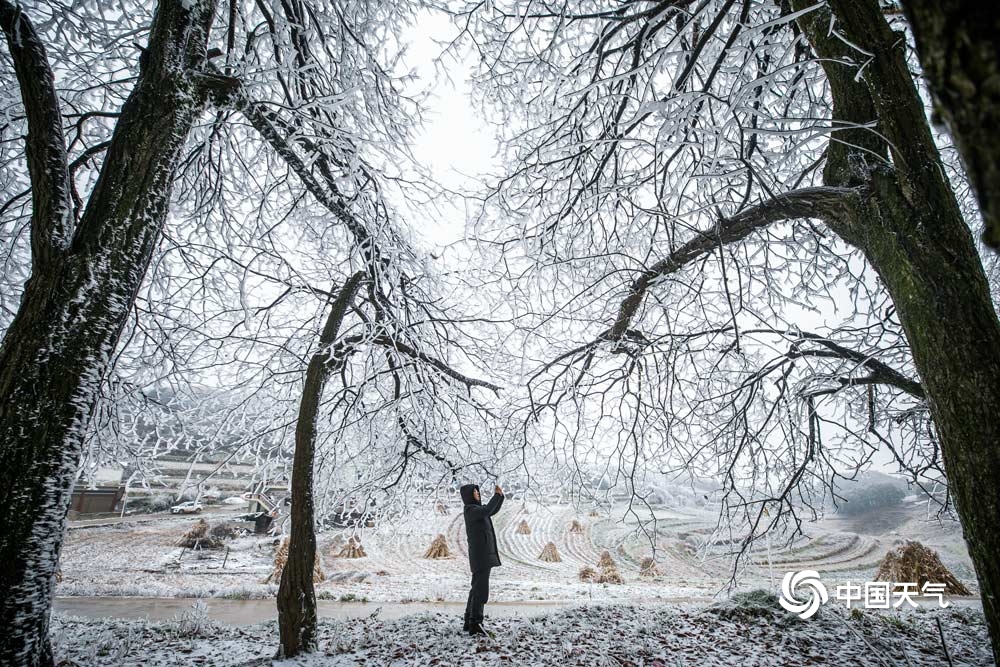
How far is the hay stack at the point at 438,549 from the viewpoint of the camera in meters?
12.9

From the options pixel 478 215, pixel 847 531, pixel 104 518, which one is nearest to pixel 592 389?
pixel 478 215

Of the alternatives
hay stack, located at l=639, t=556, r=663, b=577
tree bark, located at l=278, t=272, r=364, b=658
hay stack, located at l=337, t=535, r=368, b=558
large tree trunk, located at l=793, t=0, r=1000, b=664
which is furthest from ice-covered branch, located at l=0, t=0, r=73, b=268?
hay stack, located at l=639, t=556, r=663, b=577

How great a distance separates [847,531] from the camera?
13.6 m

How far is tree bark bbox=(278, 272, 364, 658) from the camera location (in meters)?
3.64

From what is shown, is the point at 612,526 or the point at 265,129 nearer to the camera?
the point at 265,129

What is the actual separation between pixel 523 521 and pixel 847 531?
10350 mm

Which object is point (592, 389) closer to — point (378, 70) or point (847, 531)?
point (378, 70)

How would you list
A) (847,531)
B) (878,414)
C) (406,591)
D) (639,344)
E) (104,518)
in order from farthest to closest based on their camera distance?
1. (104,518)
2. (847,531)
3. (406,591)
4. (878,414)
5. (639,344)

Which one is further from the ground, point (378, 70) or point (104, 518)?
point (378, 70)

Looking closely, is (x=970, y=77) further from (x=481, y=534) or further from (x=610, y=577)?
(x=610, y=577)

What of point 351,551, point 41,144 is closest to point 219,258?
point 41,144

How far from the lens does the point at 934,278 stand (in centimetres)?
159

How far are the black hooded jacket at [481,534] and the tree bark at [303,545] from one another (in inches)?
60.9

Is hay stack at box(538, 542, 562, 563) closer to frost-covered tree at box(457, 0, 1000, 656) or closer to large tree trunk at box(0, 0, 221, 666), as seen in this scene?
frost-covered tree at box(457, 0, 1000, 656)
